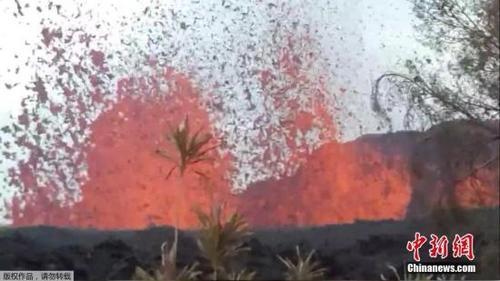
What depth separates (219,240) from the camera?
7.06 metres

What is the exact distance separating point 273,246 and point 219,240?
1.48m

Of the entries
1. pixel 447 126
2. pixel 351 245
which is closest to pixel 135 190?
pixel 351 245

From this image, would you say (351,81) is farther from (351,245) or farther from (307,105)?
(351,245)

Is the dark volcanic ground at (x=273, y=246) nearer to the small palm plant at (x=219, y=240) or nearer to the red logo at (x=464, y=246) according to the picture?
the red logo at (x=464, y=246)

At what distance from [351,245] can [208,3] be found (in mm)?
2930

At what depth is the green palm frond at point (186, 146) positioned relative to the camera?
7.53 metres

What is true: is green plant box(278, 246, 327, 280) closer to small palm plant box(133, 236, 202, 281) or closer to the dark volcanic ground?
the dark volcanic ground

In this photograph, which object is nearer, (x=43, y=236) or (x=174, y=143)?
(x=174, y=143)

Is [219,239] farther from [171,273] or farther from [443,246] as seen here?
[443,246]

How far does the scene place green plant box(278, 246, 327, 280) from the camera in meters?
7.28

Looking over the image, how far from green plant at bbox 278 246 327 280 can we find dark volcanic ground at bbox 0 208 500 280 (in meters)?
0.09

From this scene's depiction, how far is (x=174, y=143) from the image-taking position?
25.3ft

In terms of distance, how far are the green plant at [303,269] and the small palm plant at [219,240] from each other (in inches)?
17.7

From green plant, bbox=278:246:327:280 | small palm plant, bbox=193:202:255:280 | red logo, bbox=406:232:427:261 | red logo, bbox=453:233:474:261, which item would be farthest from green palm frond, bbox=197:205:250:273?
red logo, bbox=453:233:474:261
